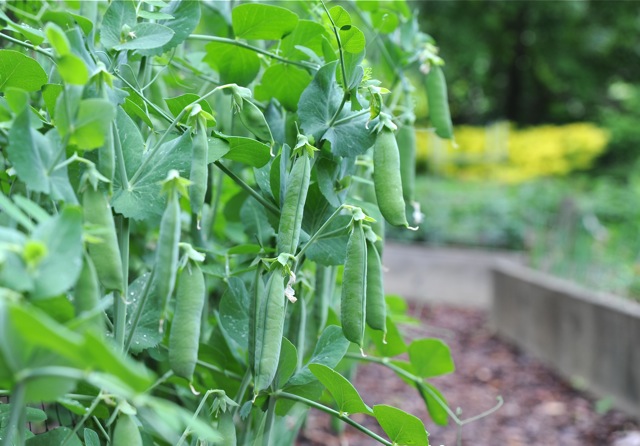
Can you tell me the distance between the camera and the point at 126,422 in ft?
1.97

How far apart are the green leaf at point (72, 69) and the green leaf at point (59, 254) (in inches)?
4.5

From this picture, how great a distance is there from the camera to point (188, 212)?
1.04m

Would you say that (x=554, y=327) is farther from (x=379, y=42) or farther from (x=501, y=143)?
(x=501, y=143)

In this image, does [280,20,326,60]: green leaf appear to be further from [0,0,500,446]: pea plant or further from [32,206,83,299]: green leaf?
[32,206,83,299]: green leaf

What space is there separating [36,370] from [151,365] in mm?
714

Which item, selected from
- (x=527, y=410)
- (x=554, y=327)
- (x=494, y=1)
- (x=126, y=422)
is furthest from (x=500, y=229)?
(x=494, y=1)

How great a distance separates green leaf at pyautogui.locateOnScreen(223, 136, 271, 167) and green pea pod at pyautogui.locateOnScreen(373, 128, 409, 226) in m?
0.12

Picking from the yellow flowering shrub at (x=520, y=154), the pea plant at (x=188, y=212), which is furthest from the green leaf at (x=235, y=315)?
the yellow flowering shrub at (x=520, y=154)

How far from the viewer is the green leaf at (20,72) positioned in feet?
2.35

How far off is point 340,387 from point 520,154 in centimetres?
1048

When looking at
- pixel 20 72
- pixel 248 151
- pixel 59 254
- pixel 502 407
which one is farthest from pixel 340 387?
pixel 502 407

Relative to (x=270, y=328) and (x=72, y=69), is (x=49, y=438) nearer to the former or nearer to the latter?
(x=270, y=328)

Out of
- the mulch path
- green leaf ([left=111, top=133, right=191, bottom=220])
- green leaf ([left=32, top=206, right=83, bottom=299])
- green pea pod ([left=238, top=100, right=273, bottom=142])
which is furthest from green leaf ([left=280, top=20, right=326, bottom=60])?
the mulch path

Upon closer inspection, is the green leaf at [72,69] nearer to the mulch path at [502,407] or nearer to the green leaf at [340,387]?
the green leaf at [340,387]
